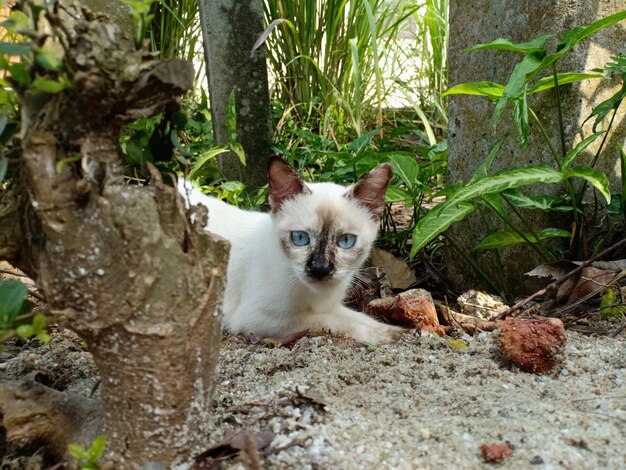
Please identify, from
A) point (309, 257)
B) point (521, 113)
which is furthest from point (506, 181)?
point (309, 257)

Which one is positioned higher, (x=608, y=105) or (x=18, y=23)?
(x=18, y=23)

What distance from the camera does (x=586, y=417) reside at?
1.53 metres

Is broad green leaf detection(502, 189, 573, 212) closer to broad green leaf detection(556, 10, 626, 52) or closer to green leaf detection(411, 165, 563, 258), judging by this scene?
green leaf detection(411, 165, 563, 258)

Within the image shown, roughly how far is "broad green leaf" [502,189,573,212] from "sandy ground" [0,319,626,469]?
50cm

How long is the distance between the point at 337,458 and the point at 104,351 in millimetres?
566

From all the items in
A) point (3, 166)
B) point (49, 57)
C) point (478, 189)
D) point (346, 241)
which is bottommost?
point (346, 241)

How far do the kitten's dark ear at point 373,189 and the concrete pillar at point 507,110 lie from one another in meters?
0.50

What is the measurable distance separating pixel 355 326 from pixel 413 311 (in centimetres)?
25

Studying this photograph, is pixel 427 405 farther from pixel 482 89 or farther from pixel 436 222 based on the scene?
pixel 482 89

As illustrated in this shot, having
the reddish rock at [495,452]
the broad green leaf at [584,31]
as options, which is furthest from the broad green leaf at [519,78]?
the reddish rock at [495,452]

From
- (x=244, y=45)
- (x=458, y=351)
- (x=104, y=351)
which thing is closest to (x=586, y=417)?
(x=458, y=351)

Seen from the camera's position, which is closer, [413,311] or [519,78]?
[519,78]

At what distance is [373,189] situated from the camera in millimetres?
2742

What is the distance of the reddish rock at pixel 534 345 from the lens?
6.36 feet
